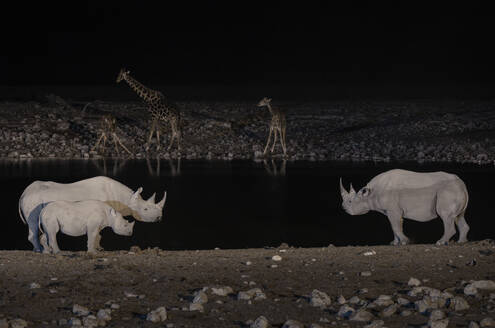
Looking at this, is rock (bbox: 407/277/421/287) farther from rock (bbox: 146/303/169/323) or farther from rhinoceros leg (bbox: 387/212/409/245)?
rhinoceros leg (bbox: 387/212/409/245)

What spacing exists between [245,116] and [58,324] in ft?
79.4

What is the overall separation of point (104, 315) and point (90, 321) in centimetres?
15

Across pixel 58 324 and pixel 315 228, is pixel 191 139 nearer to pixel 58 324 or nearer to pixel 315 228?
pixel 315 228

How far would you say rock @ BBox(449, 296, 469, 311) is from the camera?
6.34m

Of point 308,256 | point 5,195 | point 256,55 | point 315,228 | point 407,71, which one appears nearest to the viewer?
point 308,256

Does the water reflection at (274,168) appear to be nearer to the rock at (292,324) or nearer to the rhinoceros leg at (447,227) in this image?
the rhinoceros leg at (447,227)

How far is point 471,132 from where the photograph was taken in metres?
25.4

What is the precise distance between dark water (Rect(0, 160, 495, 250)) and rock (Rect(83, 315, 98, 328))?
411 centimetres

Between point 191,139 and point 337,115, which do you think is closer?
point 191,139

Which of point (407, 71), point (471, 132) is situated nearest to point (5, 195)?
point (471, 132)

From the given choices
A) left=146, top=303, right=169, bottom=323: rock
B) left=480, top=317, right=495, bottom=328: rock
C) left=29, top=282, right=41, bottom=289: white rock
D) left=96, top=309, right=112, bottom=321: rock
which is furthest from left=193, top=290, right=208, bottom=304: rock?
left=480, top=317, right=495, bottom=328: rock

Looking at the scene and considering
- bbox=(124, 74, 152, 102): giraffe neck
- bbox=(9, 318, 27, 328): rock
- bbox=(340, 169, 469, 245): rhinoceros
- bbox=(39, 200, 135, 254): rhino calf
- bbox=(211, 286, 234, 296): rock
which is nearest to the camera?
bbox=(9, 318, 27, 328): rock

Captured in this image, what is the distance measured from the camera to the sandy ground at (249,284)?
6.28m

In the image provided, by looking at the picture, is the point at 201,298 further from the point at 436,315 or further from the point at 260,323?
the point at 436,315
